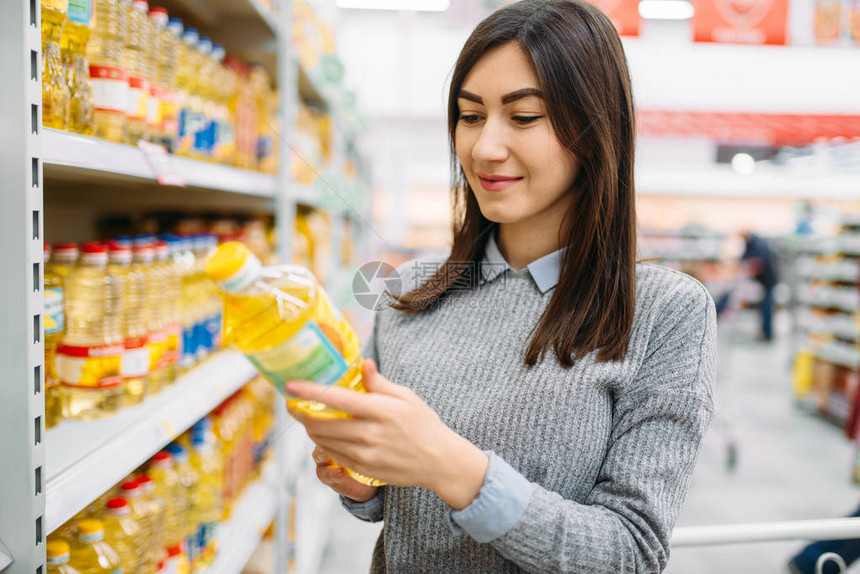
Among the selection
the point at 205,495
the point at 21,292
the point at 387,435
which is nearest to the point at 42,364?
the point at 21,292

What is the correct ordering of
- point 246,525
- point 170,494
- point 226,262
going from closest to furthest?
point 226,262 < point 170,494 < point 246,525

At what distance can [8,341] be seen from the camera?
2.43 feet

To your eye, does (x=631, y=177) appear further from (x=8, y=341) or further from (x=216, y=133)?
(x=216, y=133)

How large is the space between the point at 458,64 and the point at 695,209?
455 inches

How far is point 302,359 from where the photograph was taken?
686 mm

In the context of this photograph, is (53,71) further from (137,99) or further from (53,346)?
(53,346)

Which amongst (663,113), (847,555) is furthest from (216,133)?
(663,113)

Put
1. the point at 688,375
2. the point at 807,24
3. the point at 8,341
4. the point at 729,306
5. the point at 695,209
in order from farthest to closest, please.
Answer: the point at 695,209 → the point at 729,306 → the point at 807,24 → the point at 688,375 → the point at 8,341

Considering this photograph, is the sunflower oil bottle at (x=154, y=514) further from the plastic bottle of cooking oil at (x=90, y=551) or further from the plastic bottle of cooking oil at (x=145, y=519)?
the plastic bottle of cooking oil at (x=90, y=551)

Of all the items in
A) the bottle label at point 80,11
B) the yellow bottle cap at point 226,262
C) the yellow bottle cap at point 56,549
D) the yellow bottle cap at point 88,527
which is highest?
the bottle label at point 80,11

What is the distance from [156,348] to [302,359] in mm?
779

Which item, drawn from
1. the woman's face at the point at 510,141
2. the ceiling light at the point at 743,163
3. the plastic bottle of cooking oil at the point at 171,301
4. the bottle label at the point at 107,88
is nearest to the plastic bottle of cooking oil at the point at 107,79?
the bottle label at the point at 107,88

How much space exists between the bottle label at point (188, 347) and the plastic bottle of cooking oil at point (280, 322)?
0.87 metres

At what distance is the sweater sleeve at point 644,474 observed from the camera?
31.4 inches
